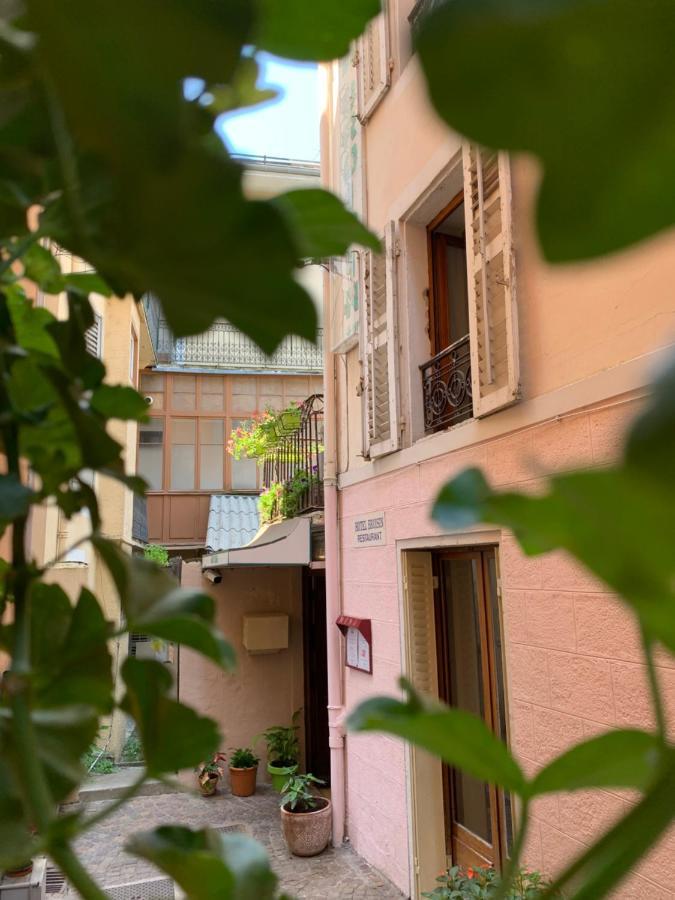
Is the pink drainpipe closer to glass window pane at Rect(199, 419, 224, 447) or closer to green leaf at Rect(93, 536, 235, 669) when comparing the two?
green leaf at Rect(93, 536, 235, 669)

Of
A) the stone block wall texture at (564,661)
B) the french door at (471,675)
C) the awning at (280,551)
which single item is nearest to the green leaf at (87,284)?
the stone block wall texture at (564,661)

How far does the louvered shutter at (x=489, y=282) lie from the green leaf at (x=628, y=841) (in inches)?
115

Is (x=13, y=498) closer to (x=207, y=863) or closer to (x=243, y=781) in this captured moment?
(x=207, y=863)

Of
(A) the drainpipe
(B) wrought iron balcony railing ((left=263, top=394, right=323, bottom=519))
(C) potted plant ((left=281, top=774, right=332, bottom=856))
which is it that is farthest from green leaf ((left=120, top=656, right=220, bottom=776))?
(B) wrought iron balcony railing ((left=263, top=394, right=323, bottom=519))

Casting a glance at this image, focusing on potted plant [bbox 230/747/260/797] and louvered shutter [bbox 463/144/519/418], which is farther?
potted plant [bbox 230/747/260/797]

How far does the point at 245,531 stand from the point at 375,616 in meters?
7.30

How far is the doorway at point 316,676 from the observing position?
6.95m

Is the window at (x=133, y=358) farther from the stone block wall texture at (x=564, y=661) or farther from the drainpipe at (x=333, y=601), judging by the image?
the stone block wall texture at (x=564, y=661)

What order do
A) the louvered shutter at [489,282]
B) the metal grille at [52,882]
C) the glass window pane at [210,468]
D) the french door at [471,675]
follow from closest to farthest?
the louvered shutter at [489,282] < the french door at [471,675] < the metal grille at [52,882] < the glass window pane at [210,468]

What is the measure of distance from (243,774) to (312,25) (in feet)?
24.1

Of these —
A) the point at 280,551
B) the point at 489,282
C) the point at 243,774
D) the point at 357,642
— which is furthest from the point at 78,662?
the point at 243,774

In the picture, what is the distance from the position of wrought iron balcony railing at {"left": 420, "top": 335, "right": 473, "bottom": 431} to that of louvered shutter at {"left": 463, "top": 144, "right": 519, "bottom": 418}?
29 centimetres

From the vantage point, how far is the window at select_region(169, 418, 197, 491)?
1201cm

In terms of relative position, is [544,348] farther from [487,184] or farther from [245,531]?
[245,531]
